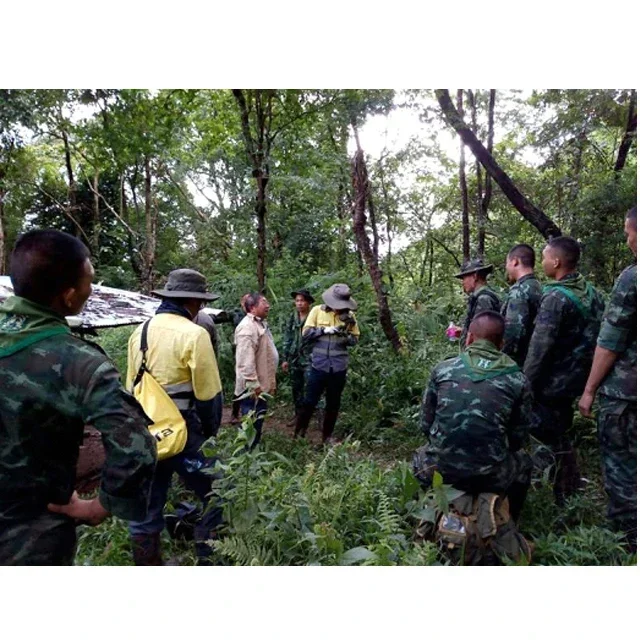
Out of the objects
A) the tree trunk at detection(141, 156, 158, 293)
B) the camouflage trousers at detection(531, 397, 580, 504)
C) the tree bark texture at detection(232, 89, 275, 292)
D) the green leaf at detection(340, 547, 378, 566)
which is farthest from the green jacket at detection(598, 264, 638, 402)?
the tree trunk at detection(141, 156, 158, 293)

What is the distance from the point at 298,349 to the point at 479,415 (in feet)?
11.9

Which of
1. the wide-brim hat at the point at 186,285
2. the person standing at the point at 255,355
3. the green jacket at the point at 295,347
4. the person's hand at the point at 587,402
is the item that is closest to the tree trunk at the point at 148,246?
the green jacket at the point at 295,347

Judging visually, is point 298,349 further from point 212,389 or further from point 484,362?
point 484,362

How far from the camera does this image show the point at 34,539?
5.42 ft

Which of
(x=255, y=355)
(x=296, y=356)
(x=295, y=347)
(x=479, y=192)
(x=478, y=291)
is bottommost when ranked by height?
(x=296, y=356)

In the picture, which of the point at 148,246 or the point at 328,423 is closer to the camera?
the point at 328,423

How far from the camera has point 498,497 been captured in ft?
8.58

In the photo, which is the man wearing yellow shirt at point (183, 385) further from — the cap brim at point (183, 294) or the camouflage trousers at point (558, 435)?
the camouflage trousers at point (558, 435)

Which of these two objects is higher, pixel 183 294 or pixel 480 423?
pixel 183 294

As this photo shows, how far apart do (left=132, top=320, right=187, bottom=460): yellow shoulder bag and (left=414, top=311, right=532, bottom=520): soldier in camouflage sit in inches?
55.2

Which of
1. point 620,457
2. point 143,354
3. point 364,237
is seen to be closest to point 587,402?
point 620,457

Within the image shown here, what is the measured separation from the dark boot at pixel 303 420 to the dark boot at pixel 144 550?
290 cm

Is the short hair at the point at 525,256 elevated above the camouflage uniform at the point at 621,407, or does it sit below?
above

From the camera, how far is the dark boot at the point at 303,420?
557 centimetres
